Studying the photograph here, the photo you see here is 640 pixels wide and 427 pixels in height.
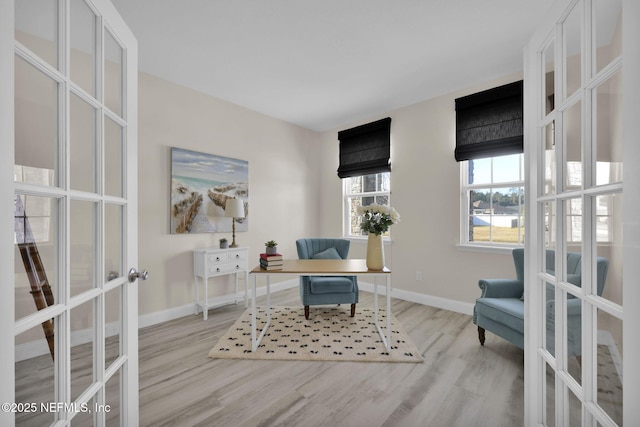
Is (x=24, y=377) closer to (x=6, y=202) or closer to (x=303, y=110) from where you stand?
(x=6, y=202)

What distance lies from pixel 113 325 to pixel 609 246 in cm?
171

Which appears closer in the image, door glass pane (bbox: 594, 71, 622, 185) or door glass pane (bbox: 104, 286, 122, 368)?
door glass pane (bbox: 594, 71, 622, 185)

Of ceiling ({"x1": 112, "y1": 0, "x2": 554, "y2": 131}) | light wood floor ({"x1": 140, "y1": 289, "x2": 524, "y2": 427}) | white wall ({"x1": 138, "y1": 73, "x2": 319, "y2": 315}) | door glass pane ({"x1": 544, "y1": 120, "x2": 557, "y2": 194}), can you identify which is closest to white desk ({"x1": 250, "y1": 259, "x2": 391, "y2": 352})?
light wood floor ({"x1": 140, "y1": 289, "x2": 524, "y2": 427})

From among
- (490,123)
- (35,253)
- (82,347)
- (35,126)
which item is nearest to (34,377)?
(82,347)

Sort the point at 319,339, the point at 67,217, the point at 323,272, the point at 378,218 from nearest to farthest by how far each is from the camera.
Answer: the point at 67,217, the point at 323,272, the point at 378,218, the point at 319,339

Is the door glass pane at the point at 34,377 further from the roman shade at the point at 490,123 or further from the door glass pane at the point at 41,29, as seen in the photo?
the roman shade at the point at 490,123

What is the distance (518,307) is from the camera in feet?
7.05

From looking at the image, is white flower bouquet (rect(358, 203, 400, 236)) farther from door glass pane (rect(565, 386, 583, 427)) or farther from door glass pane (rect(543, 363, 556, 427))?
door glass pane (rect(565, 386, 583, 427))

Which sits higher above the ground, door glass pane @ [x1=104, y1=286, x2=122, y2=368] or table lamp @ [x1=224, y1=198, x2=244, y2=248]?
table lamp @ [x1=224, y1=198, x2=244, y2=248]

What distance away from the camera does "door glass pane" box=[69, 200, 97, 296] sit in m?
0.86

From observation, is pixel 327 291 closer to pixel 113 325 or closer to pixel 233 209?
pixel 233 209

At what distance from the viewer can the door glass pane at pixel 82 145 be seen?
864 millimetres

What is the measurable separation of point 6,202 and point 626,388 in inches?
58.6

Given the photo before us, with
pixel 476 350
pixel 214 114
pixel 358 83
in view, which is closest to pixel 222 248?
pixel 214 114
